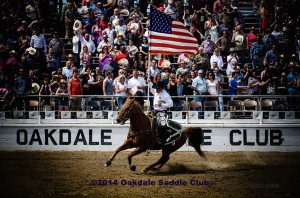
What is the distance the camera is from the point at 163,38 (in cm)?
1772

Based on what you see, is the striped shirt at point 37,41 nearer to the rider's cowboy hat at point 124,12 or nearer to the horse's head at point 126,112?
the rider's cowboy hat at point 124,12

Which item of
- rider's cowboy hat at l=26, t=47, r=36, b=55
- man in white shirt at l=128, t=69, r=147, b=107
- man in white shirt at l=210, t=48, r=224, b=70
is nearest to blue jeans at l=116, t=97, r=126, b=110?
man in white shirt at l=128, t=69, r=147, b=107

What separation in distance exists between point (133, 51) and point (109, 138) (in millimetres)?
4365

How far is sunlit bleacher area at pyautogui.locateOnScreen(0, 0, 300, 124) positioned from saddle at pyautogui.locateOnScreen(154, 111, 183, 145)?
99.4 inches

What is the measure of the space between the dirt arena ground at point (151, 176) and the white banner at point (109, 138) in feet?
1.85

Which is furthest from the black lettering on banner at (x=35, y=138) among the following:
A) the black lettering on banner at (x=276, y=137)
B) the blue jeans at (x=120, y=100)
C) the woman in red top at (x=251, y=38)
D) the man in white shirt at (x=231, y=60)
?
the woman in red top at (x=251, y=38)

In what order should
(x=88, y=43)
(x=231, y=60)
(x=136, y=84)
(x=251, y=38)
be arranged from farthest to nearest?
(x=251, y=38)
(x=88, y=43)
(x=231, y=60)
(x=136, y=84)

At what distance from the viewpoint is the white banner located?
62.0ft

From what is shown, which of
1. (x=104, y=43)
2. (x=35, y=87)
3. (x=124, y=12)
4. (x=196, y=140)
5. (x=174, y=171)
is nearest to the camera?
(x=174, y=171)

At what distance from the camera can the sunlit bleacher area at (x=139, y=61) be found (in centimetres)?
1903

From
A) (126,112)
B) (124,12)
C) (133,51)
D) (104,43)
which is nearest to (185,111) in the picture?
(133,51)

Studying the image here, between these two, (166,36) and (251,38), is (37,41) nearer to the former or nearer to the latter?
(166,36)

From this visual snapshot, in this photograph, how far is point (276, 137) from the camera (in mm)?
18922

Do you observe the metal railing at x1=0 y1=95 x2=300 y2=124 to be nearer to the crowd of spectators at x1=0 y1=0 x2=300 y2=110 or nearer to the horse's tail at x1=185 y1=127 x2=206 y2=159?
the crowd of spectators at x1=0 y1=0 x2=300 y2=110
